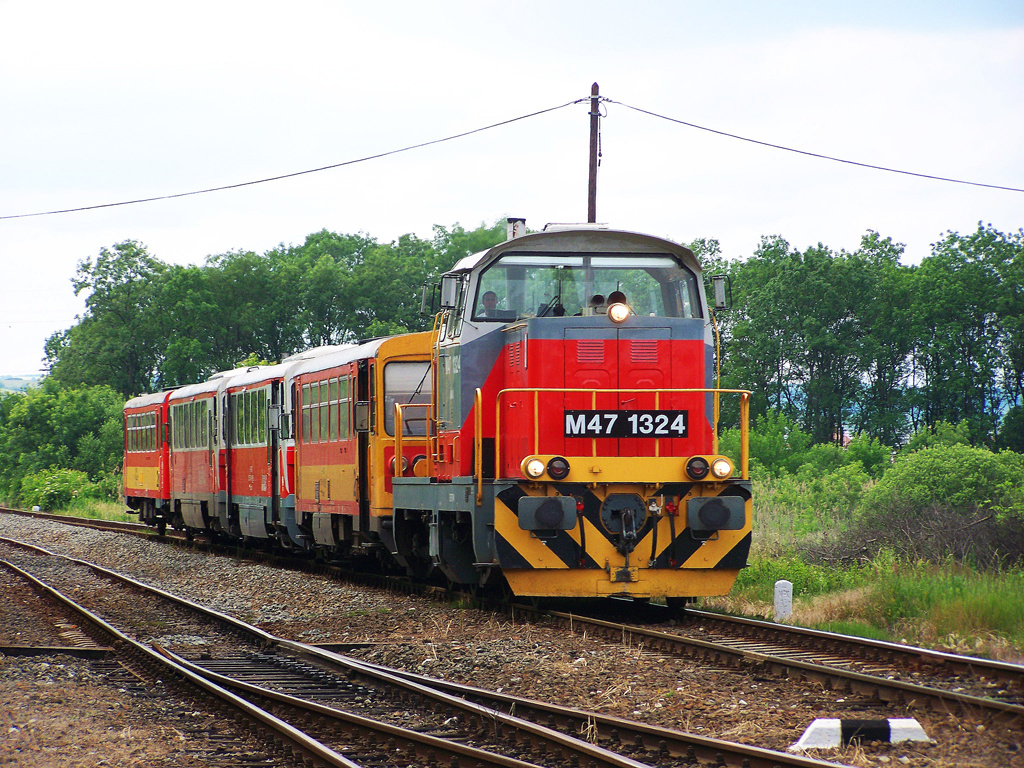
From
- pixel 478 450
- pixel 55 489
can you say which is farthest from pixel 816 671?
pixel 55 489

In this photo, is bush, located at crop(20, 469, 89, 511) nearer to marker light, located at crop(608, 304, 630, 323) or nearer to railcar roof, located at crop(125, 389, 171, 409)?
railcar roof, located at crop(125, 389, 171, 409)

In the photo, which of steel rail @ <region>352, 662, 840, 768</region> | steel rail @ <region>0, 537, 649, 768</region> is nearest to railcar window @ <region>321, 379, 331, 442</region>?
steel rail @ <region>0, 537, 649, 768</region>

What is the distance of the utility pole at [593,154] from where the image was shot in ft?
67.2

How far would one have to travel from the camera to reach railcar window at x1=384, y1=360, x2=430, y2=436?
14492 millimetres

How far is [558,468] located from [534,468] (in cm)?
22

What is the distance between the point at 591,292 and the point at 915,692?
5.26 metres

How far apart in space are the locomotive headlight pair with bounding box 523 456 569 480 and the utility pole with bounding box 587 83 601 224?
10.6 metres

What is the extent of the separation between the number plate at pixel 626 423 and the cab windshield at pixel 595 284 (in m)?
0.99

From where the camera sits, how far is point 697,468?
10.6 metres

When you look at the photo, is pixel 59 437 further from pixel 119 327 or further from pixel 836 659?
pixel 836 659

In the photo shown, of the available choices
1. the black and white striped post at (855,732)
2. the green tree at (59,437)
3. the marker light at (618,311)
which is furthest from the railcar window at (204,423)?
the green tree at (59,437)

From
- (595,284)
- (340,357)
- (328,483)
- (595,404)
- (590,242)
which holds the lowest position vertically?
(328,483)

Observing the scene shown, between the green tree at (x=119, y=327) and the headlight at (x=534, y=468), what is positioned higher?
the green tree at (x=119, y=327)

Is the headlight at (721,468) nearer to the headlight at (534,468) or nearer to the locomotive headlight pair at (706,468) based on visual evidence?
the locomotive headlight pair at (706,468)
